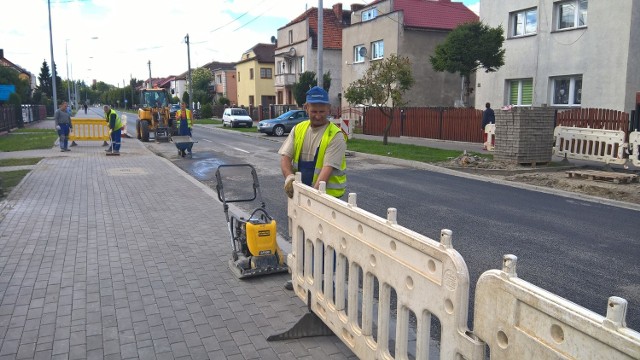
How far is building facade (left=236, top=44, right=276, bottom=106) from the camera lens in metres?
59.1

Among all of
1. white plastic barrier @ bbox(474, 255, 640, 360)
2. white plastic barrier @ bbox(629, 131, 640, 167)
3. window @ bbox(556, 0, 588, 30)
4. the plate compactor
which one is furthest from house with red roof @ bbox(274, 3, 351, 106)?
white plastic barrier @ bbox(474, 255, 640, 360)

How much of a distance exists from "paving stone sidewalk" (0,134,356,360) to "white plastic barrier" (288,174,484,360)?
43cm

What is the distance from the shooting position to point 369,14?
121 feet

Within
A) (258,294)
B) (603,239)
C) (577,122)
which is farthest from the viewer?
(577,122)

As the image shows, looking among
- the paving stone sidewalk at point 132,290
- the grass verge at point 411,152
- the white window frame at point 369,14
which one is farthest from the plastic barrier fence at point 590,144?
the white window frame at point 369,14

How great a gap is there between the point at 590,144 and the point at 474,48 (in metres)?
8.92

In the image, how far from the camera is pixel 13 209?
8.76 metres

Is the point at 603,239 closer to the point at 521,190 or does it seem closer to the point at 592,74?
the point at 521,190

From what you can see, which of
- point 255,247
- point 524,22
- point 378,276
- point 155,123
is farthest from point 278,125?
point 378,276

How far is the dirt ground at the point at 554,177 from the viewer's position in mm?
11070

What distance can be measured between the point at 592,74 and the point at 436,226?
15.6 m

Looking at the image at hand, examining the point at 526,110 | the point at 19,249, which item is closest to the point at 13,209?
the point at 19,249

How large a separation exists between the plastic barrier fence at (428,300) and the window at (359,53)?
1301 inches

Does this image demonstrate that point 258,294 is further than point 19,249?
No
